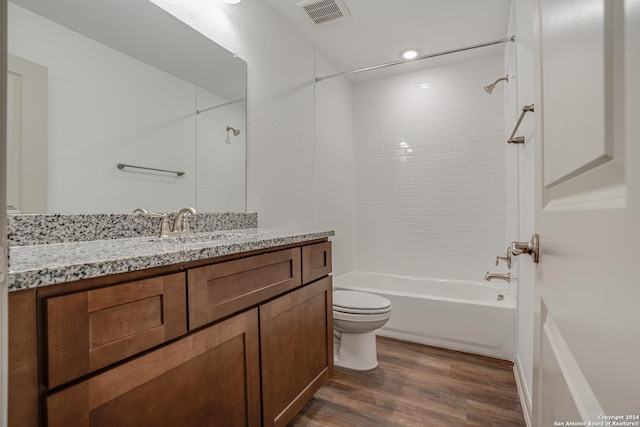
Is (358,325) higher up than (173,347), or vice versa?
(173,347)

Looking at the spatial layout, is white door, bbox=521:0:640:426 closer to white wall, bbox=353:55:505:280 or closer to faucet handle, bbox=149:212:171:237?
faucet handle, bbox=149:212:171:237

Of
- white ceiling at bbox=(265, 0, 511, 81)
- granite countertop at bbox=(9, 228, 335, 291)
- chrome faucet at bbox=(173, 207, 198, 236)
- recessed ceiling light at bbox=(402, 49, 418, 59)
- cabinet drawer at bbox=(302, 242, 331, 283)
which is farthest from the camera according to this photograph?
recessed ceiling light at bbox=(402, 49, 418, 59)

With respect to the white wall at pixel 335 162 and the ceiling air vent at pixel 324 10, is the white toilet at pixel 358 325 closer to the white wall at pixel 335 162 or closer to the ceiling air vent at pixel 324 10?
the white wall at pixel 335 162

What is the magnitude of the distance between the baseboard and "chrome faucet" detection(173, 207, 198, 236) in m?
1.78

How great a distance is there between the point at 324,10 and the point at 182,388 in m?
2.30

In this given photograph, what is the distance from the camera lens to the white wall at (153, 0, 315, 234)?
180 cm

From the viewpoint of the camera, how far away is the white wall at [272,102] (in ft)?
5.92

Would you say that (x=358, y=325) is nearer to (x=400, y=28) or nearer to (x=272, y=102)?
(x=272, y=102)

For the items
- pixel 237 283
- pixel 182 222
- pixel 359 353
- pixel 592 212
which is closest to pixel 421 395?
pixel 359 353

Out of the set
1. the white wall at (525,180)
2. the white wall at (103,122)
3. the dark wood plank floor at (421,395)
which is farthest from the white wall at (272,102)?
the white wall at (525,180)

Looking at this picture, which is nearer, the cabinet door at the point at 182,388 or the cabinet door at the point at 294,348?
the cabinet door at the point at 182,388

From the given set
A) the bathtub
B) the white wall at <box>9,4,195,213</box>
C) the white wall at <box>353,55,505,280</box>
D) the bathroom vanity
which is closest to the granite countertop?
the bathroom vanity

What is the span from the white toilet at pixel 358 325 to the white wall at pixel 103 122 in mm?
1127

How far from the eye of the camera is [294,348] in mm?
1355
